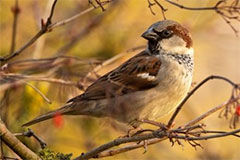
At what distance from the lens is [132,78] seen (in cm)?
369

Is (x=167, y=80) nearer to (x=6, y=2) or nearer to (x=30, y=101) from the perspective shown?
(x=30, y=101)

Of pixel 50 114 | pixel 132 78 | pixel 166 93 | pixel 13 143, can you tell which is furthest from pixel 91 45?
pixel 13 143

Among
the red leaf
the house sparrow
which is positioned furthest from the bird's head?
the red leaf

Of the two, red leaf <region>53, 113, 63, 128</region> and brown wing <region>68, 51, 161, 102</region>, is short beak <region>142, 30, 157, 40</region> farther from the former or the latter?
red leaf <region>53, 113, 63, 128</region>

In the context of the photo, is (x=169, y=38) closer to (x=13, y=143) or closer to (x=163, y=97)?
(x=163, y=97)

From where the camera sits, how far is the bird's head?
361 cm

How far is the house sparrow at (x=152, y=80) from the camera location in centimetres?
350

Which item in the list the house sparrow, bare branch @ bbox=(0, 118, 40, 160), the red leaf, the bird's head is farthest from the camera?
the bird's head

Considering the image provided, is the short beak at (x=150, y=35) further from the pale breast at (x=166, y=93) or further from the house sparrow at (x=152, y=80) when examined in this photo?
the pale breast at (x=166, y=93)

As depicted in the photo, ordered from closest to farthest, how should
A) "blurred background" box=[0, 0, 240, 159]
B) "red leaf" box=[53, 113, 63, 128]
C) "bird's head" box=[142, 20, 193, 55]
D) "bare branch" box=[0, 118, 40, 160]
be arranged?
"bare branch" box=[0, 118, 40, 160] < "red leaf" box=[53, 113, 63, 128] < "bird's head" box=[142, 20, 193, 55] < "blurred background" box=[0, 0, 240, 159]

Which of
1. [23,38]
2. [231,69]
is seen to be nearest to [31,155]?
[23,38]

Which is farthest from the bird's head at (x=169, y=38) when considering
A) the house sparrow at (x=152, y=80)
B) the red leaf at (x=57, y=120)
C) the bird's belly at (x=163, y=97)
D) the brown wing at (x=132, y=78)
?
the red leaf at (x=57, y=120)

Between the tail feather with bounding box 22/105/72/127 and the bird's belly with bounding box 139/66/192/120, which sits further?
the bird's belly with bounding box 139/66/192/120

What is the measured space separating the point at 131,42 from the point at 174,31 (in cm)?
159
